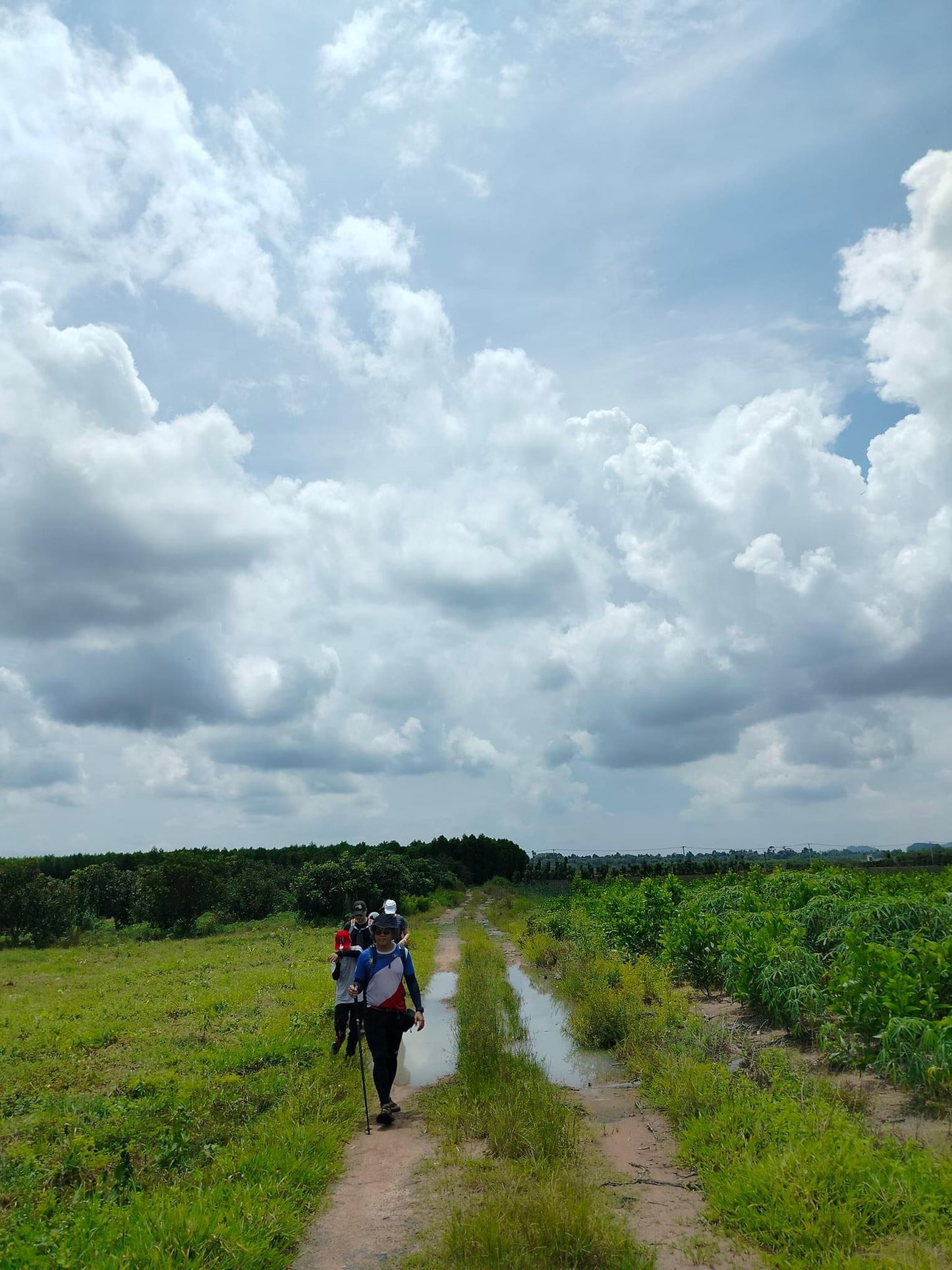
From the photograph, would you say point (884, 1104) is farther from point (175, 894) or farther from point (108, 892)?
point (108, 892)

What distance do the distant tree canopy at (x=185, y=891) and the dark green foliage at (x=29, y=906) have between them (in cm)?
3

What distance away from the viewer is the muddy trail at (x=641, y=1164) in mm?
5543

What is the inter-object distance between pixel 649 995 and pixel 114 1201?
431 inches

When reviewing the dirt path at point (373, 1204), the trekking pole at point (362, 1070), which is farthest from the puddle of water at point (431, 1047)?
the dirt path at point (373, 1204)

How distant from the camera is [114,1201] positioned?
6.60m

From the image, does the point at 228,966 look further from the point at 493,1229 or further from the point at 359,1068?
the point at 493,1229

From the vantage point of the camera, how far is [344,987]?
11648 millimetres

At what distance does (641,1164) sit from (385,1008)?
3.02 m

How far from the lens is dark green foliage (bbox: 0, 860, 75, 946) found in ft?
109

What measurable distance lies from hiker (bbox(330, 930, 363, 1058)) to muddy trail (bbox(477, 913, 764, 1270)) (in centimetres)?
273

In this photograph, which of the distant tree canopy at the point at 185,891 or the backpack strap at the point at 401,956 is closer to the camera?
the backpack strap at the point at 401,956

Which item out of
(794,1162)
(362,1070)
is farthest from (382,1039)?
(794,1162)

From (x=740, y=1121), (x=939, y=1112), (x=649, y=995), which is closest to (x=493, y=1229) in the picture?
(x=740, y=1121)

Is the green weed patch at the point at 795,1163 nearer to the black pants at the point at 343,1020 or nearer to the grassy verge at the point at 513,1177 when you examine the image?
the grassy verge at the point at 513,1177
